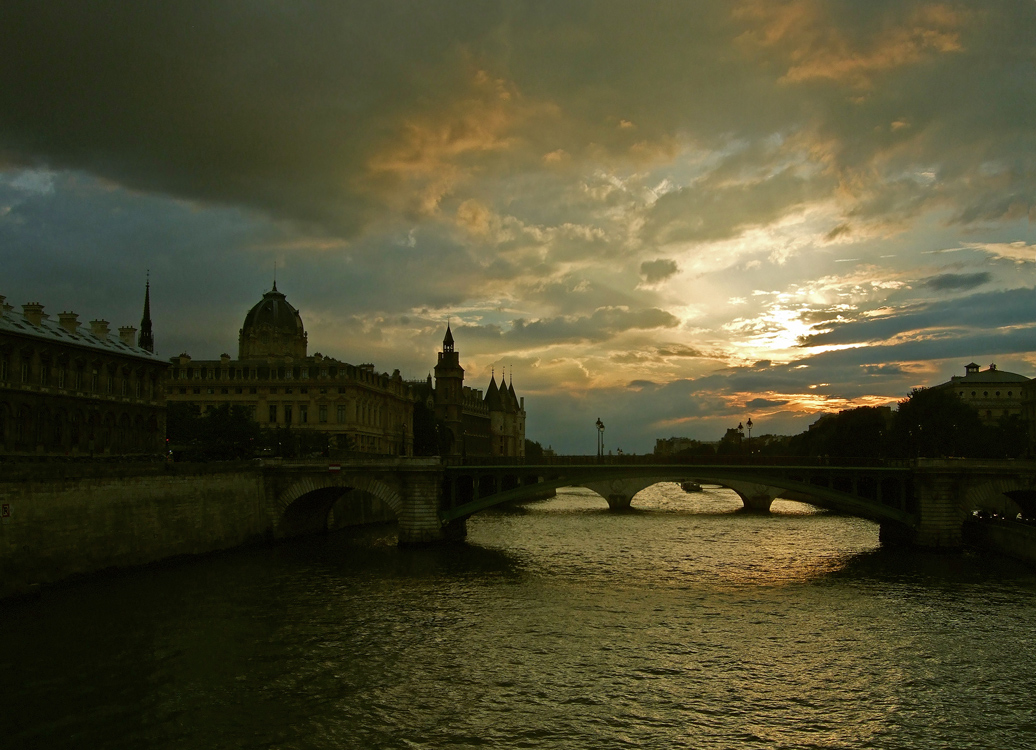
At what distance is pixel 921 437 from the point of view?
83.1 metres

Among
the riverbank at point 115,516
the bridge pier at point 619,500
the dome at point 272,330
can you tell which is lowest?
the bridge pier at point 619,500

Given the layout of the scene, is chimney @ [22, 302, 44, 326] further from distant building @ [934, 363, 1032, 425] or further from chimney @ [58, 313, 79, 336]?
distant building @ [934, 363, 1032, 425]

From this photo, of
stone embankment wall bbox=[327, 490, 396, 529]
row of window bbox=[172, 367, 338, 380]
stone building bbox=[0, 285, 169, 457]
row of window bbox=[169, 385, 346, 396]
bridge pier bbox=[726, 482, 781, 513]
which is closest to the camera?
stone building bbox=[0, 285, 169, 457]

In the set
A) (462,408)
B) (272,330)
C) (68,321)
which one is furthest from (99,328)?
(462,408)

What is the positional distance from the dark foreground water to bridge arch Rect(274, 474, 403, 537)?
26.7 feet

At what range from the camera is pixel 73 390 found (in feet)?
171

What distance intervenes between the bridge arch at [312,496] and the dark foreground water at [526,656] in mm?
8144

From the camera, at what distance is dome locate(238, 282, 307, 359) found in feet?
393

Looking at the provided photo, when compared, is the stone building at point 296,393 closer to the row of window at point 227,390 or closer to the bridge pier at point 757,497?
the row of window at point 227,390

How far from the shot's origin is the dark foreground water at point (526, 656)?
20.9 m

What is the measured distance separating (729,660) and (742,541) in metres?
33.0

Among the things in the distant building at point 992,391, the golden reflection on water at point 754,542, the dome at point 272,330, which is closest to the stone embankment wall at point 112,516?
the golden reflection on water at point 754,542

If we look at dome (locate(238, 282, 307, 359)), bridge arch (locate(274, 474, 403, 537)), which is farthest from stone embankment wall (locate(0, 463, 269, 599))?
dome (locate(238, 282, 307, 359))

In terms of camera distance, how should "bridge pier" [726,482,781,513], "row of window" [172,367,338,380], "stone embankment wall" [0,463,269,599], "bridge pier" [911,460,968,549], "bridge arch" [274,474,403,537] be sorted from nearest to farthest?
"stone embankment wall" [0,463,269,599]
"bridge pier" [911,460,968,549]
"bridge arch" [274,474,403,537]
"bridge pier" [726,482,781,513]
"row of window" [172,367,338,380]
